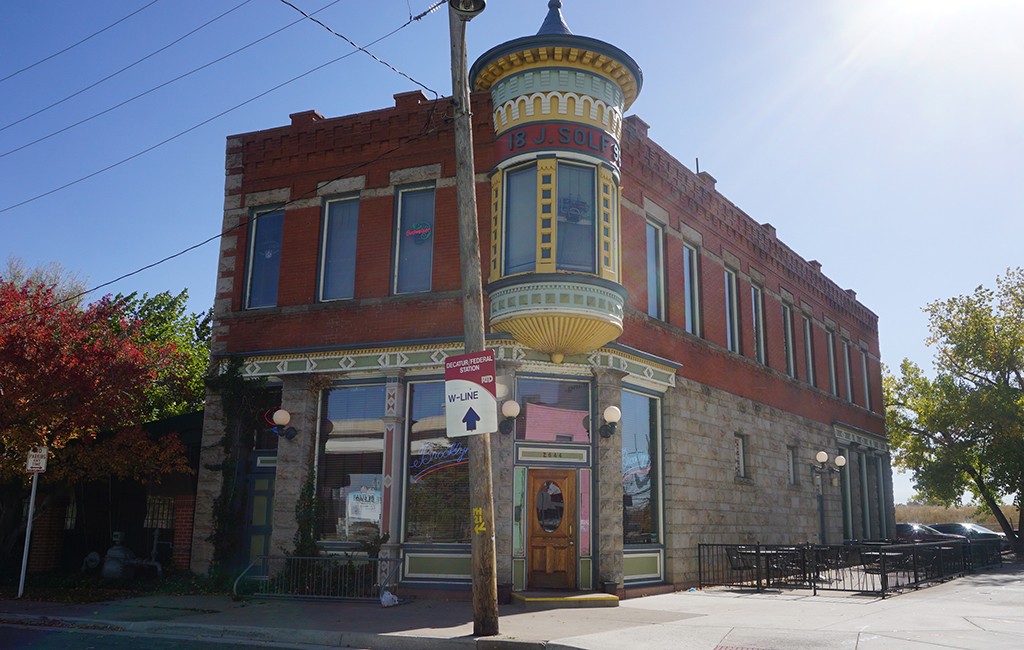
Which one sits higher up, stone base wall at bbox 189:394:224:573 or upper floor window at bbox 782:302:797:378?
upper floor window at bbox 782:302:797:378

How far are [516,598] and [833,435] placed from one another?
55.8 feet

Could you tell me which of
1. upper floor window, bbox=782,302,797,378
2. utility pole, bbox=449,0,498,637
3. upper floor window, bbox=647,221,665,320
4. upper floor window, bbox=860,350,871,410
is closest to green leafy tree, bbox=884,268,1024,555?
upper floor window, bbox=860,350,871,410

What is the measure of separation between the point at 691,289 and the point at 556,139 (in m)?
6.50

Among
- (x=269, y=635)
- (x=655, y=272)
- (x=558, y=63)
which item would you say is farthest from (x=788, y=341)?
(x=269, y=635)

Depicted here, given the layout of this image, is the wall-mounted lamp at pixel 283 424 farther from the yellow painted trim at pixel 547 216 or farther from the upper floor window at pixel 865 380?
the upper floor window at pixel 865 380

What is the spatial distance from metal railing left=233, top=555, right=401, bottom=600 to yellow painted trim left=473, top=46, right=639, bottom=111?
921 cm

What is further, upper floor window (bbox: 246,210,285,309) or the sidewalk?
upper floor window (bbox: 246,210,285,309)

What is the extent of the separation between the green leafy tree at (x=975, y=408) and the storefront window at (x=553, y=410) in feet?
78.9

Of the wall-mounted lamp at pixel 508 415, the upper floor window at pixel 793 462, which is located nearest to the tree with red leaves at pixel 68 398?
the wall-mounted lamp at pixel 508 415

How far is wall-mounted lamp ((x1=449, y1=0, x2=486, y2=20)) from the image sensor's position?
423 inches

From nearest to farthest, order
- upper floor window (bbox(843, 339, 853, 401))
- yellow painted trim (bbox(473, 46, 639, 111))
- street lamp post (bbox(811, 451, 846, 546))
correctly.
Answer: yellow painted trim (bbox(473, 46, 639, 111)), street lamp post (bbox(811, 451, 846, 546)), upper floor window (bbox(843, 339, 853, 401))

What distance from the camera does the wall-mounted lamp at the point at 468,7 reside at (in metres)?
10.8

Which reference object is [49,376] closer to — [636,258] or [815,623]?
[636,258]

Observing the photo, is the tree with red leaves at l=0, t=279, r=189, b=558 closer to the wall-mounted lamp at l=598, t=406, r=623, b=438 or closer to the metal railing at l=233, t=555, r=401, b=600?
the metal railing at l=233, t=555, r=401, b=600
